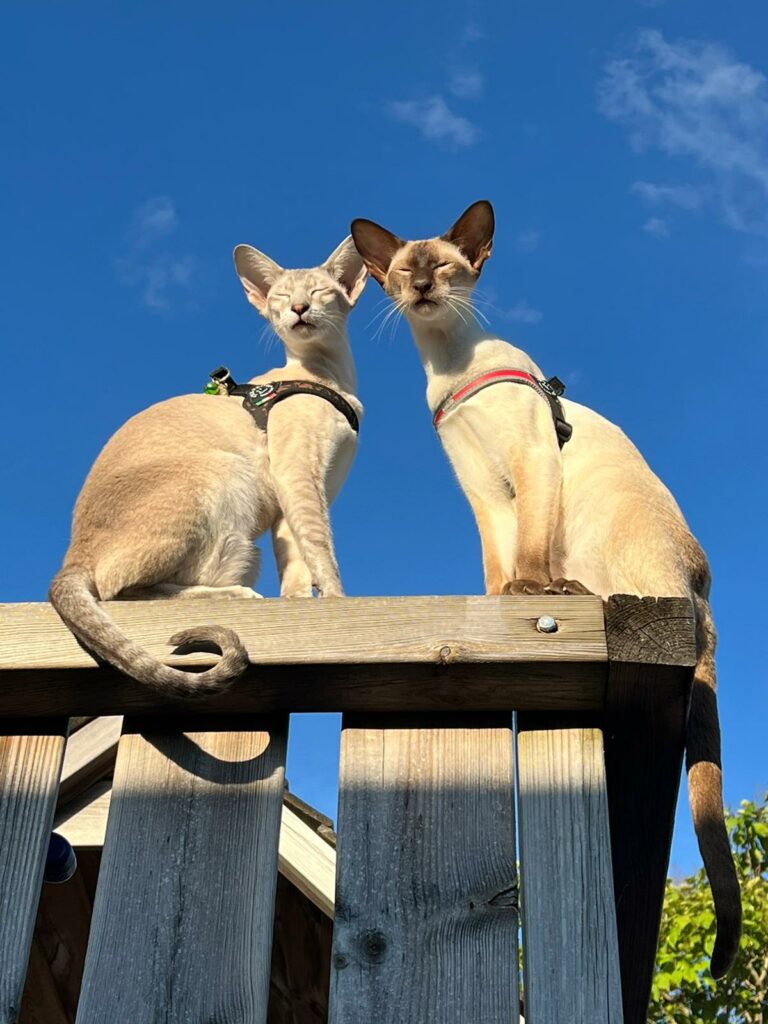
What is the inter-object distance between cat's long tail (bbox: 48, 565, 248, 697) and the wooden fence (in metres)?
0.04

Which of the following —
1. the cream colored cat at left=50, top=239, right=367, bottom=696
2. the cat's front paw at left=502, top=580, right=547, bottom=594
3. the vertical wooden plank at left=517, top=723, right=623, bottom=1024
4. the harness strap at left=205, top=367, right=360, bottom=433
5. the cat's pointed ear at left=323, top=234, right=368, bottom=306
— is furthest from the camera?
the cat's pointed ear at left=323, top=234, right=368, bottom=306

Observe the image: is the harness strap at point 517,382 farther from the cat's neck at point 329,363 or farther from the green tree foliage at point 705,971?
the green tree foliage at point 705,971

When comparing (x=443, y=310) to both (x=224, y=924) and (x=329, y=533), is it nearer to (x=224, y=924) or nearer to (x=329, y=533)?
(x=329, y=533)

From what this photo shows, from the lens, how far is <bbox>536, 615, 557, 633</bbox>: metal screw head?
2.04 m

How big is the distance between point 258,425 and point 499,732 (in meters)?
2.42

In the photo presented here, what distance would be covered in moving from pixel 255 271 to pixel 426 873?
4.28 meters

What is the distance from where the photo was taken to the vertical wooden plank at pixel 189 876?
188 centimetres

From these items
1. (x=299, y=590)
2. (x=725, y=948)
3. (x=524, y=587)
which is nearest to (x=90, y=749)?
(x=299, y=590)

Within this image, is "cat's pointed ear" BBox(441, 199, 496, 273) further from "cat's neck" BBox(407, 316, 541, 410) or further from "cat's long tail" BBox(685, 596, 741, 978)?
"cat's long tail" BBox(685, 596, 741, 978)

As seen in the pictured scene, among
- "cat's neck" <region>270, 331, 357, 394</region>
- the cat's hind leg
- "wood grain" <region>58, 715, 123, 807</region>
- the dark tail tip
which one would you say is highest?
"cat's neck" <region>270, 331, 357, 394</region>

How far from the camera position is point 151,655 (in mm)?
2074

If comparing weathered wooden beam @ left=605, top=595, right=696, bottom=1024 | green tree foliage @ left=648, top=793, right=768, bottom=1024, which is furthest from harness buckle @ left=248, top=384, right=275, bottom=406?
green tree foliage @ left=648, top=793, right=768, bottom=1024

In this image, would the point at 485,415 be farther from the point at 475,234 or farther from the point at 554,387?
the point at 475,234

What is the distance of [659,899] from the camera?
239 cm
